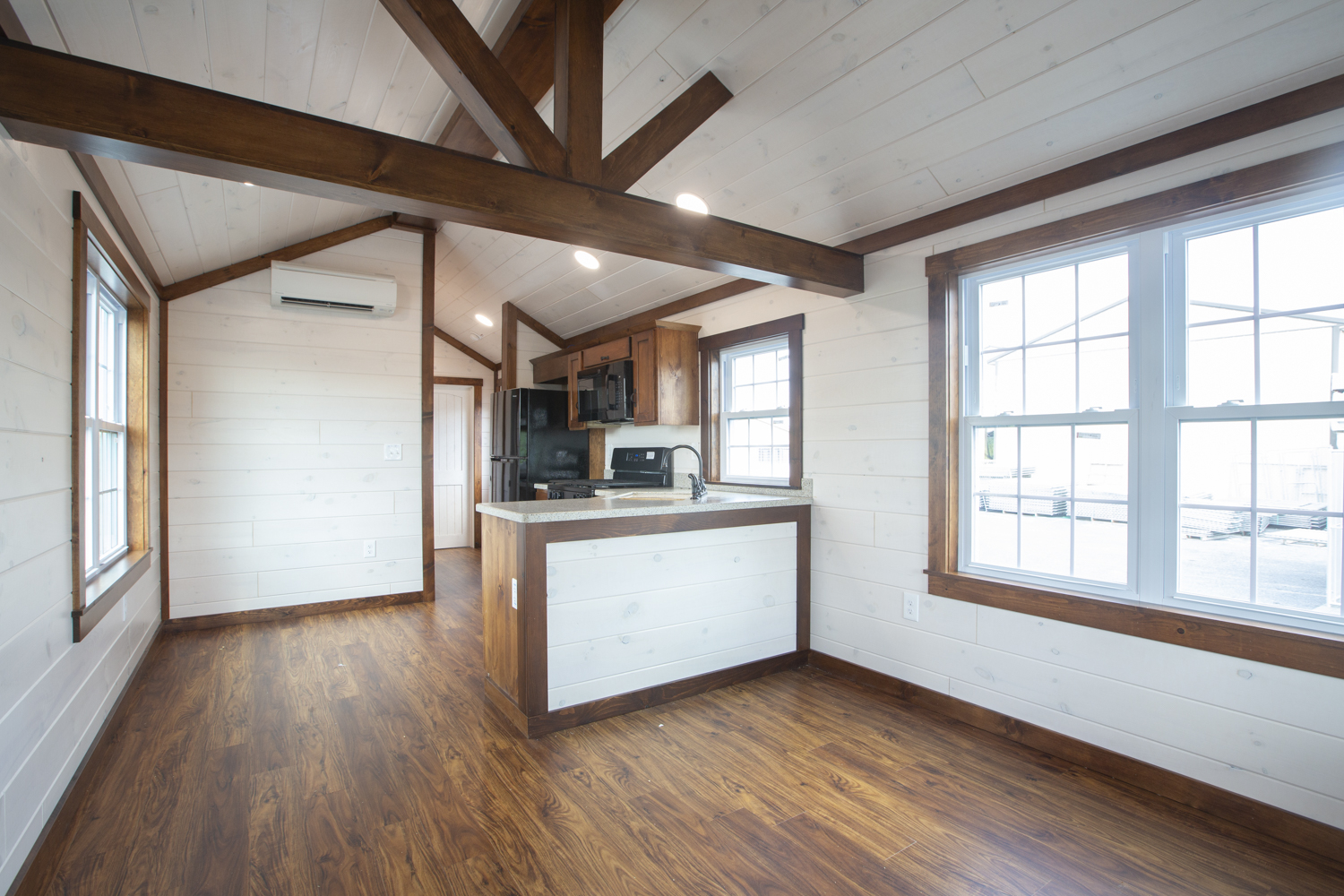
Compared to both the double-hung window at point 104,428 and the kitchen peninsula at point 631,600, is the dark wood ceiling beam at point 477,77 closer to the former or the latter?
the kitchen peninsula at point 631,600

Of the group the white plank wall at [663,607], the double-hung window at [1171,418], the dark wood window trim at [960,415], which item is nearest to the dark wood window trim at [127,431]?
the white plank wall at [663,607]

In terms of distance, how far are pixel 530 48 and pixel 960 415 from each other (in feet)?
8.09

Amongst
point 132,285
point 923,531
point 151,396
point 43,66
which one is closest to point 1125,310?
point 923,531

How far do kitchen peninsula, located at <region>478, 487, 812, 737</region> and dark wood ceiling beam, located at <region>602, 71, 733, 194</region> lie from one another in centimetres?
141

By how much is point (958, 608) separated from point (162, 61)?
3.73 metres

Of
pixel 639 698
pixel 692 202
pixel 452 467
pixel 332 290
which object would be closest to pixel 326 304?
pixel 332 290

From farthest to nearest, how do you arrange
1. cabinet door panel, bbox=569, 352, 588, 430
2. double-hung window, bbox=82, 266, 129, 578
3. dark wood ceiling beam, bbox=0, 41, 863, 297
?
cabinet door panel, bbox=569, 352, 588, 430 → double-hung window, bbox=82, 266, 129, 578 → dark wood ceiling beam, bbox=0, 41, 863, 297

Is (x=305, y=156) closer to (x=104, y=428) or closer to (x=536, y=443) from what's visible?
(x=104, y=428)

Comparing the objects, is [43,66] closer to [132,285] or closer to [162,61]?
[162,61]

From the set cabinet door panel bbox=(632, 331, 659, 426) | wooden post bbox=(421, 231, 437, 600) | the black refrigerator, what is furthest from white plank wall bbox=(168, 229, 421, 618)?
cabinet door panel bbox=(632, 331, 659, 426)

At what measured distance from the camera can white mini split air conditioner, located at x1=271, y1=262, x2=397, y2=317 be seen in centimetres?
431

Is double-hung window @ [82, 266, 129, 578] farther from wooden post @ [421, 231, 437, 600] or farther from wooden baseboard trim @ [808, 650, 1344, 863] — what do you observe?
wooden baseboard trim @ [808, 650, 1344, 863]

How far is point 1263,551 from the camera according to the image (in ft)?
6.36

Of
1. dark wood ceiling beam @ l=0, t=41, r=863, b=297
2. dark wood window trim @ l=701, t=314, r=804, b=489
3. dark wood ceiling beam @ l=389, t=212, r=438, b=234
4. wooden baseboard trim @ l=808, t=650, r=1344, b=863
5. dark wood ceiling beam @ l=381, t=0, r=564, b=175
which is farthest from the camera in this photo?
dark wood ceiling beam @ l=389, t=212, r=438, b=234
